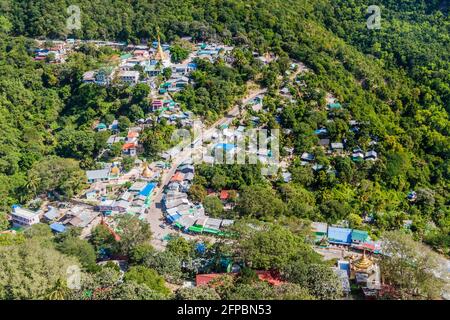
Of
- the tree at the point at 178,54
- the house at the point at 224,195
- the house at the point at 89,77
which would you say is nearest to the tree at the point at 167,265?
the house at the point at 224,195

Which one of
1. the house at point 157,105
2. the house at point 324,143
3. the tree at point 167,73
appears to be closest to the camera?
the house at point 324,143

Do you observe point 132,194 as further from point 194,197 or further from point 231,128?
point 231,128

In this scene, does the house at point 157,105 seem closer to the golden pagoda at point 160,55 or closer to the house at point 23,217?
the golden pagoda at point 160,55

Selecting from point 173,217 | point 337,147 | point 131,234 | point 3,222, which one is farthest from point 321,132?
point 3,222

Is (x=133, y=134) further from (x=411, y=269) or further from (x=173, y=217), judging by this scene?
(x=411, y=269)

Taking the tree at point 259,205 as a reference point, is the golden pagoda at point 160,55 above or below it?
above

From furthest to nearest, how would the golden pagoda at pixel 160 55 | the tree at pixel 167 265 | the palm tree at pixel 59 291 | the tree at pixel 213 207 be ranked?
the golden pagoda at pixel 160 55
the tree at pixel 213 207
the tree at pixel 167 265
the palm tree at pixel 59 291

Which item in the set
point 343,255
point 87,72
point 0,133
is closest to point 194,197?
point 343,255

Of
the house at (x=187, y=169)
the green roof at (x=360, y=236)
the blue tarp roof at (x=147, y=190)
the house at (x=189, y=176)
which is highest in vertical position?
the house at (x=187, y=169)
